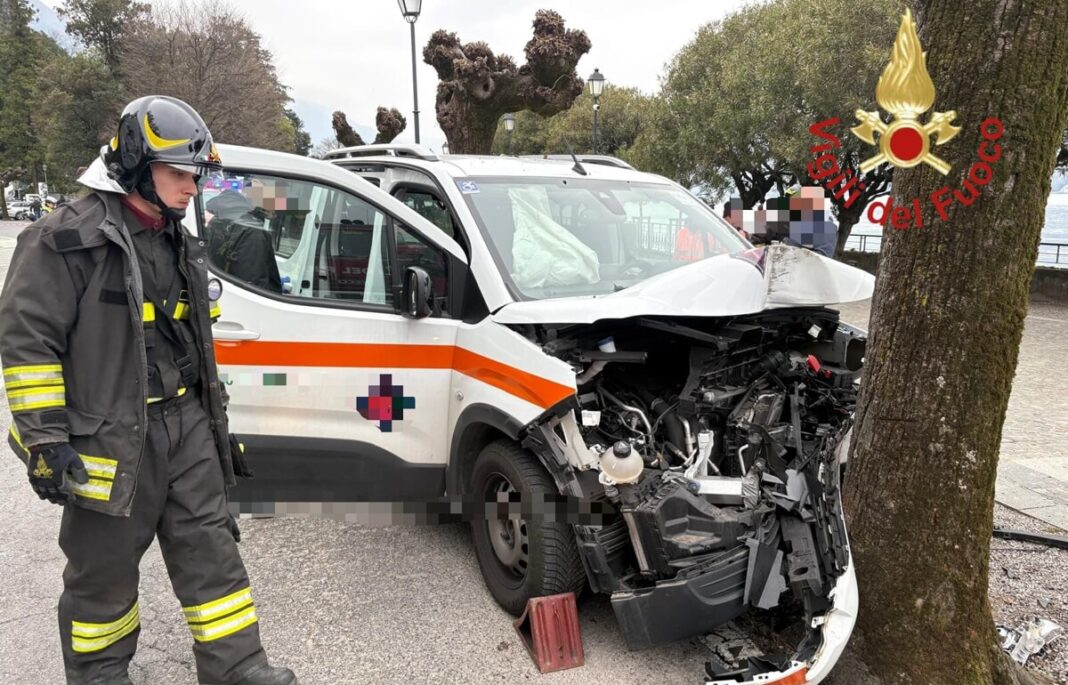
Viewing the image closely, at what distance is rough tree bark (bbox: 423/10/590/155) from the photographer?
39.6ft

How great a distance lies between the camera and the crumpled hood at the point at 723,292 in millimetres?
2973

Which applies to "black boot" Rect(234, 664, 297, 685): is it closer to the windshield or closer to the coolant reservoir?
the coolant reservoir

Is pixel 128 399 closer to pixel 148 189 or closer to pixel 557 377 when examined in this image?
pixel 148 189

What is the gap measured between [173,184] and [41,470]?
3.25 ft

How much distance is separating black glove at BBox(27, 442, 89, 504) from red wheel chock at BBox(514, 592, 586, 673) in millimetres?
1718

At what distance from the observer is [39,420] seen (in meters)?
2.22

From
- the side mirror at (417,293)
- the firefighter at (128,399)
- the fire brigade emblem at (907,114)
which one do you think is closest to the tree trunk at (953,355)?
the fire brigade emblem at (907,114)

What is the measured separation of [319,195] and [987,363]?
300 cm

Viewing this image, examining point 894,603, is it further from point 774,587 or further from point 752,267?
point 752,267

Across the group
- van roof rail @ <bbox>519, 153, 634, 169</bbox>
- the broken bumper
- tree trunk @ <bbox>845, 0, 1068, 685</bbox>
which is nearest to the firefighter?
the broken bumper

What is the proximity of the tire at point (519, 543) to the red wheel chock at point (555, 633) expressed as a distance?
6 cm

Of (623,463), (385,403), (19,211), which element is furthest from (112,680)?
(19,211)

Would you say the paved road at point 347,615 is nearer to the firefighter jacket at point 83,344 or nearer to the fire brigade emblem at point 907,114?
→ the firefighter jacket at point 83,344

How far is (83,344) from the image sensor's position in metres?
2.34
